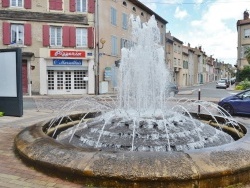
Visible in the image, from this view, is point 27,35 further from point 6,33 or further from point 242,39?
point 242,39

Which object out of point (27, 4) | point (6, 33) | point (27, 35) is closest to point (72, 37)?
point (27, 35)

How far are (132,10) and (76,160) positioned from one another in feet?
107

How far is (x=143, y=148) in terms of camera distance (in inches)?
234

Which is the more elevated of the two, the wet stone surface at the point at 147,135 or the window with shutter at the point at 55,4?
the window with shutter at the point at 55,4

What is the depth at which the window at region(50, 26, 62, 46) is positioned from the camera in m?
27.0

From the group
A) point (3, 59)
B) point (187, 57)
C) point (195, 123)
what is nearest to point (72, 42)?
point (3, 59)

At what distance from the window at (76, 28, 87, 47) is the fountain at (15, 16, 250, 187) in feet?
59.2

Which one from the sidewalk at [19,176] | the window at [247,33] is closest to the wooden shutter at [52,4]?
the sidewalk at [19,176]

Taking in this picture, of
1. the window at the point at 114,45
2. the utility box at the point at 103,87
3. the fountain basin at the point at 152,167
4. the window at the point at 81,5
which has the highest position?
the window at the point at 81,5

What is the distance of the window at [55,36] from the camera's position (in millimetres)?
27000

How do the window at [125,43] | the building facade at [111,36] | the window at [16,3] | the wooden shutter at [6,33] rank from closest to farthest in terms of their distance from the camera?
the wooden shutter at [6,33] < the window at [16,3] < the building facade at [111,36] < the window at [125,43]

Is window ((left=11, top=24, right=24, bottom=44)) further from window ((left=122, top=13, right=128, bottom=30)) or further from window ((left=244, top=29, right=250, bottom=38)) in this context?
window ((left=244, top=29, right=250, bottom=38))

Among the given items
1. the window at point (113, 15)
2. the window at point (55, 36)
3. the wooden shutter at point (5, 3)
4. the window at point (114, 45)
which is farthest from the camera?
the window at point (114, 45)

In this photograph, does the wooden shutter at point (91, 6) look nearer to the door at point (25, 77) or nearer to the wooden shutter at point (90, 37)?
the wooden shutter at point (90, 37)
